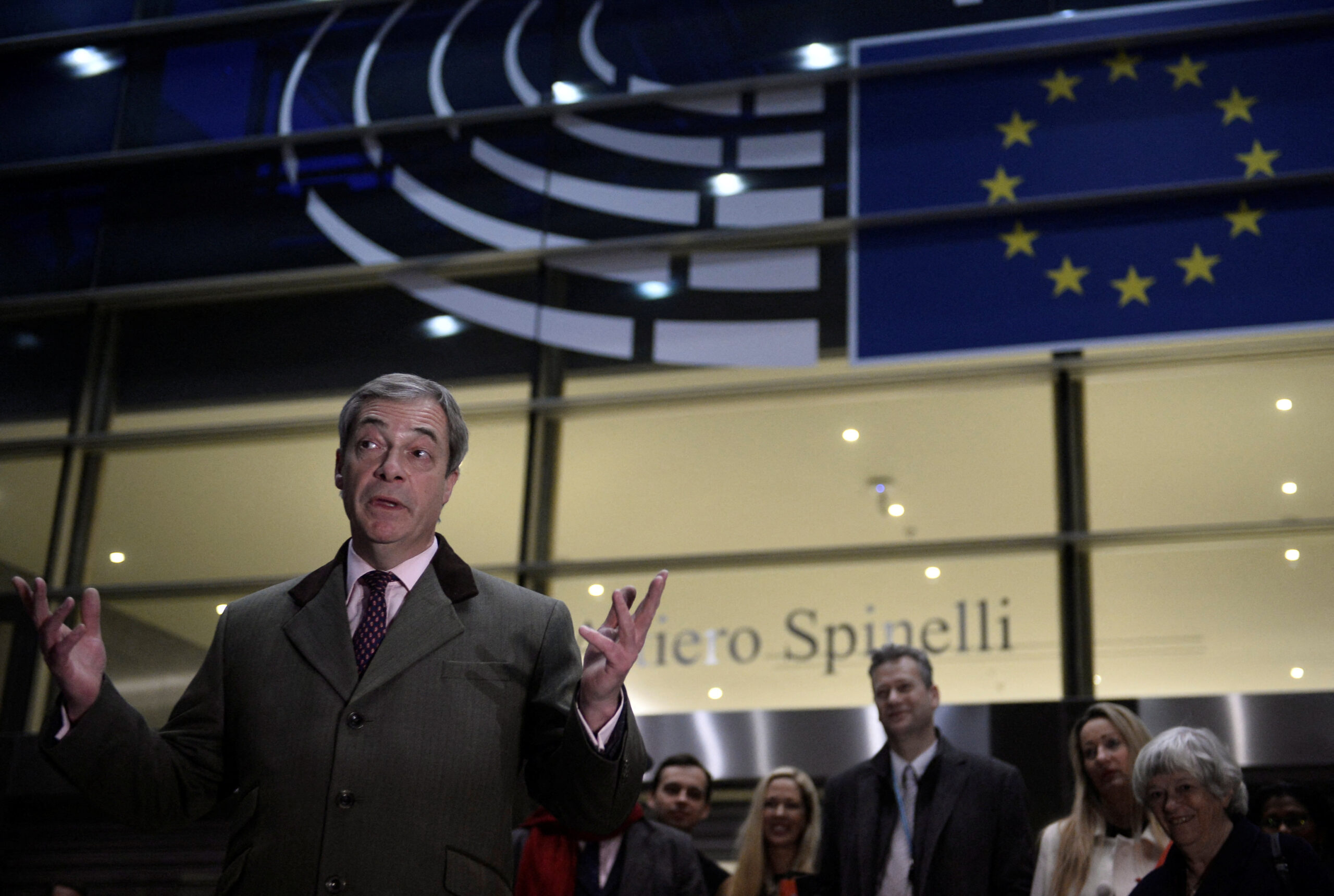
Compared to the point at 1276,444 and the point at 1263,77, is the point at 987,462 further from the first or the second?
the point at 1263,77

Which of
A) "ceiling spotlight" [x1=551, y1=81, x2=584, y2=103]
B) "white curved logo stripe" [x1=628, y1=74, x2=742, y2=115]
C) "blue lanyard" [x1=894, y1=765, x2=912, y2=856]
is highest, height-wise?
"ceiling spotlight" [x1=551, y1=81, x2=584, y2=103]

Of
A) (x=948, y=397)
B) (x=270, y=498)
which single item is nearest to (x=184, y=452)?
(x=270, y=498)

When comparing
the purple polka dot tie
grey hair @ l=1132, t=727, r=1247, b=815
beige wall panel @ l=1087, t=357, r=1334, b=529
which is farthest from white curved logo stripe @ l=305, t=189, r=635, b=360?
the purple polka dot tie

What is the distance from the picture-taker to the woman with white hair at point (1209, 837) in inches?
168

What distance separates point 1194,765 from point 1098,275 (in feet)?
15.4

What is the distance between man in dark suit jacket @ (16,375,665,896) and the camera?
7.47 ft

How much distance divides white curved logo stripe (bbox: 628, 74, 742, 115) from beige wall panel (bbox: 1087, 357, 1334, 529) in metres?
3.02

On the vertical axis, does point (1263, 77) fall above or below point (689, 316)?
above

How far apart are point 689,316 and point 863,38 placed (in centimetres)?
215

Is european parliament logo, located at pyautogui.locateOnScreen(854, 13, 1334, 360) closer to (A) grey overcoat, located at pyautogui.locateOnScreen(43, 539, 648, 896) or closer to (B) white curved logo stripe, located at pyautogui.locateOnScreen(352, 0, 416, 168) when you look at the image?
(B) white curved logo stripe, located at pyautogui.locateOnScreen(352, 0, 416, 168)

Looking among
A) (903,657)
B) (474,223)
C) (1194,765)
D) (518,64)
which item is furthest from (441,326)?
(1194,765)

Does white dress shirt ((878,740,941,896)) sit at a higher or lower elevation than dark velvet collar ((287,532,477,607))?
lower

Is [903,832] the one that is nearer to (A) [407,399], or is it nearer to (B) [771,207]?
(A) [407,399]

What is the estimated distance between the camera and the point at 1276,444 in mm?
8102
